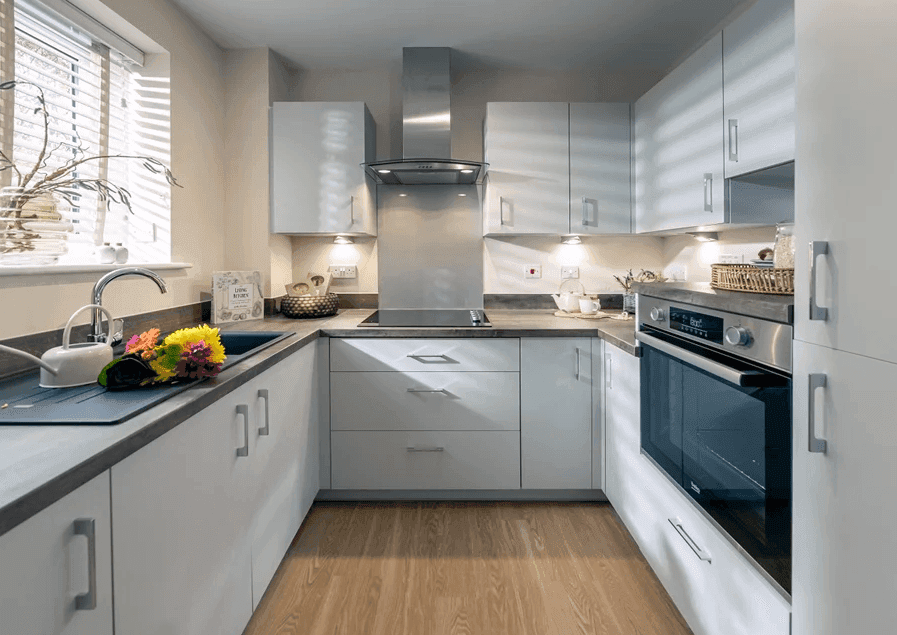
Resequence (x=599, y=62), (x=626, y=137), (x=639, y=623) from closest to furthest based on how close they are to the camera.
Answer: (x=639, y=623) → (x=626, y=137) → (x=599, y=62)

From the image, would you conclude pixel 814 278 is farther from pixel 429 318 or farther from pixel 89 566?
pixel 429 318

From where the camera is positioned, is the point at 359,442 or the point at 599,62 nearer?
the point at 359,442

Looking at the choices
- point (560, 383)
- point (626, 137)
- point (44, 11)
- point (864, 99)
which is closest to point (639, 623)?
point (560, 383)

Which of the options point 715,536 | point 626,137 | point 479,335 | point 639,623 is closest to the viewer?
point 715,536

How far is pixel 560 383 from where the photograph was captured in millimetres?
2631

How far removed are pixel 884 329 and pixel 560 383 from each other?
5.80 feet

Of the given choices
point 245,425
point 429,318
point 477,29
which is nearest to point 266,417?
point 245,425

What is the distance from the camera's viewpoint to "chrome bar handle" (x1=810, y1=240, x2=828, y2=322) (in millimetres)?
1040

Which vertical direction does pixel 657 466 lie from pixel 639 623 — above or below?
above

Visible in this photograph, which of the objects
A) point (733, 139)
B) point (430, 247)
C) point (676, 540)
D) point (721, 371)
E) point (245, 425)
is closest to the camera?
point (721, 371)

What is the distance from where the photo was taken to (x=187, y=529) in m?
1.27

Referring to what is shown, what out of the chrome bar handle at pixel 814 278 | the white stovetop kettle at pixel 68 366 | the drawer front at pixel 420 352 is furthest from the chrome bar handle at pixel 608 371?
the white stovetop kettle at pixel 68 366

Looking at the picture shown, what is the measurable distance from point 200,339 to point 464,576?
1.26 meters

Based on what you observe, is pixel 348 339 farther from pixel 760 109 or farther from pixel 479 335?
pixel 760 109
